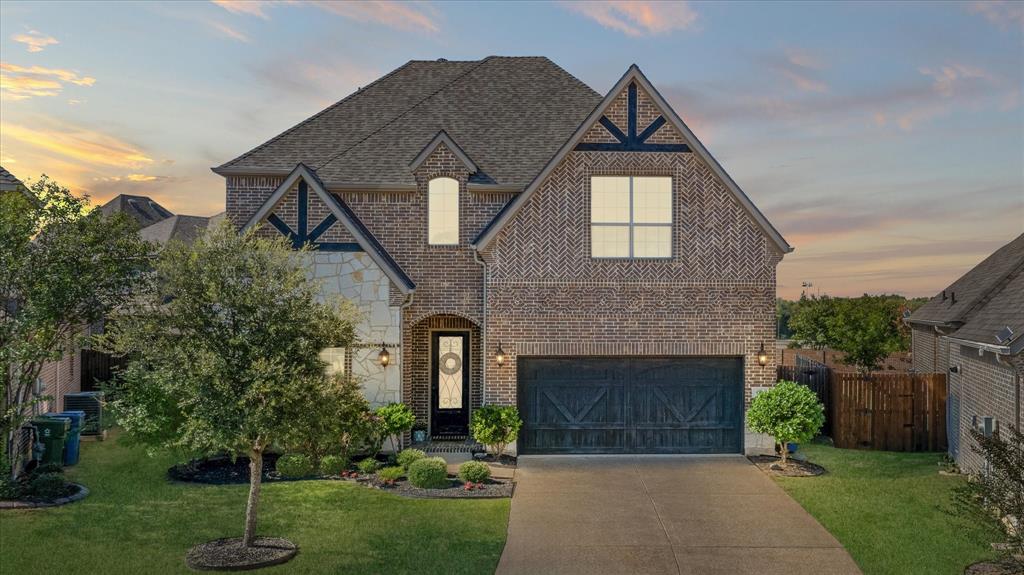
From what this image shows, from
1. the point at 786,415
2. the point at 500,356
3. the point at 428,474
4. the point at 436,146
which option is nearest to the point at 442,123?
the point at 436,146

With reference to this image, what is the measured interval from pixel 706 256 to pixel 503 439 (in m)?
6.45

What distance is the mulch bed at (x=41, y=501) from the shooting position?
41.6 ft

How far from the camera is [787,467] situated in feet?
52.3

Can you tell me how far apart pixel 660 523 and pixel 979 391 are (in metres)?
7.74

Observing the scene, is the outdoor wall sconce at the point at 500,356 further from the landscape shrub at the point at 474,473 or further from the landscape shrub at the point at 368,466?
the landscape shrub at the point at 368,466

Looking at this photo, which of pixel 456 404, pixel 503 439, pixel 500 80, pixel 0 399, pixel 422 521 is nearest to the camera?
pixel 422 521

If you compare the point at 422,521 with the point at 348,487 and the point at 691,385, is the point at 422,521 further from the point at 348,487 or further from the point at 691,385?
the point at 691,385

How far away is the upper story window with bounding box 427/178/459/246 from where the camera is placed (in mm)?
18578

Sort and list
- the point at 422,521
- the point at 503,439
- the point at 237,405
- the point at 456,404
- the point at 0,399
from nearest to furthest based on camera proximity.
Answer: the point at 237,405 → the point at 422,521 → the point at 0,399 → the point at 503,439 → the point at 456,404

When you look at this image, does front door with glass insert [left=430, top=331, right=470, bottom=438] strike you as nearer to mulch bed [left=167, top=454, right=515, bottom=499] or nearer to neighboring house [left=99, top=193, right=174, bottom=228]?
mulch bed [left=167, top=454, right=515, bottom=499]

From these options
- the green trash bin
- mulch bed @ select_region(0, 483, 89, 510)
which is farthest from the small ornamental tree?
the green trash bin

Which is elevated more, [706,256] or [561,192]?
[561,192]

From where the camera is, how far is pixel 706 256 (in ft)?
56.5

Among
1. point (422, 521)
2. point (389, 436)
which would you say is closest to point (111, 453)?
point (389, 436)
